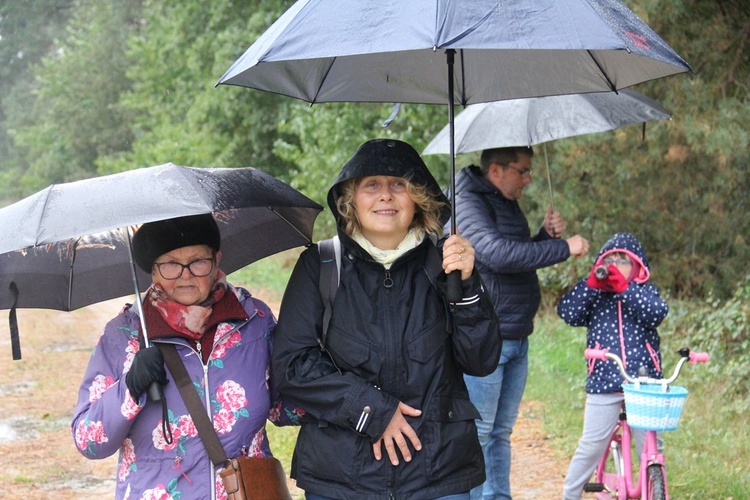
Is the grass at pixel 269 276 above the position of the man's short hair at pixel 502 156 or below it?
below

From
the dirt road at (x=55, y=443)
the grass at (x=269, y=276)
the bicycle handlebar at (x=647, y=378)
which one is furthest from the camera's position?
the grass at (x=269, y=276)

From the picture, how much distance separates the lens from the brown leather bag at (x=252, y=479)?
3.05m

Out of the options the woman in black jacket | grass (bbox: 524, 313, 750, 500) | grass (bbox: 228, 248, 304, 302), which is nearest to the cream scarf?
the woman in black jacket

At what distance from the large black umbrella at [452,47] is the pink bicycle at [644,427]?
1.44 metres

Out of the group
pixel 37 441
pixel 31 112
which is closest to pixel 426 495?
pixel 37 441

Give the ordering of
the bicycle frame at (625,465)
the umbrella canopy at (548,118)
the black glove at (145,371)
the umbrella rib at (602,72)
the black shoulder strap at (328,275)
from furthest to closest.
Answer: the umbrella canopy at (548,118) < the bicycle frame at (625,465) < the umbrella rib at (602,72) < the black shoulder strap at (328,275) < the black glove at (145,371)

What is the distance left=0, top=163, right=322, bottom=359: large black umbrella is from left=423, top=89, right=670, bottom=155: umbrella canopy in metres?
1.97

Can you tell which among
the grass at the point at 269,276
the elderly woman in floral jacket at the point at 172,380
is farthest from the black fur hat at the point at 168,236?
the grass at the point at 269,276

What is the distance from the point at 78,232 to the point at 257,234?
1.16m

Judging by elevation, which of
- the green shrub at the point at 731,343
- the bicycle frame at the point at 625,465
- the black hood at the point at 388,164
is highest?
the black hood at the point at 388,164

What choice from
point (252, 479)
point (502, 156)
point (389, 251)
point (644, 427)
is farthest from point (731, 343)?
point (252, 479)

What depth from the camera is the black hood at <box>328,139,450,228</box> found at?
329cm

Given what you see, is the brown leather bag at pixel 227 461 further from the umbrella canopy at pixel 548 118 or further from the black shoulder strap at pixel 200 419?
the umbrella canopy at pixel 548 118

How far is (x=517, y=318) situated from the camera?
4.99 m
